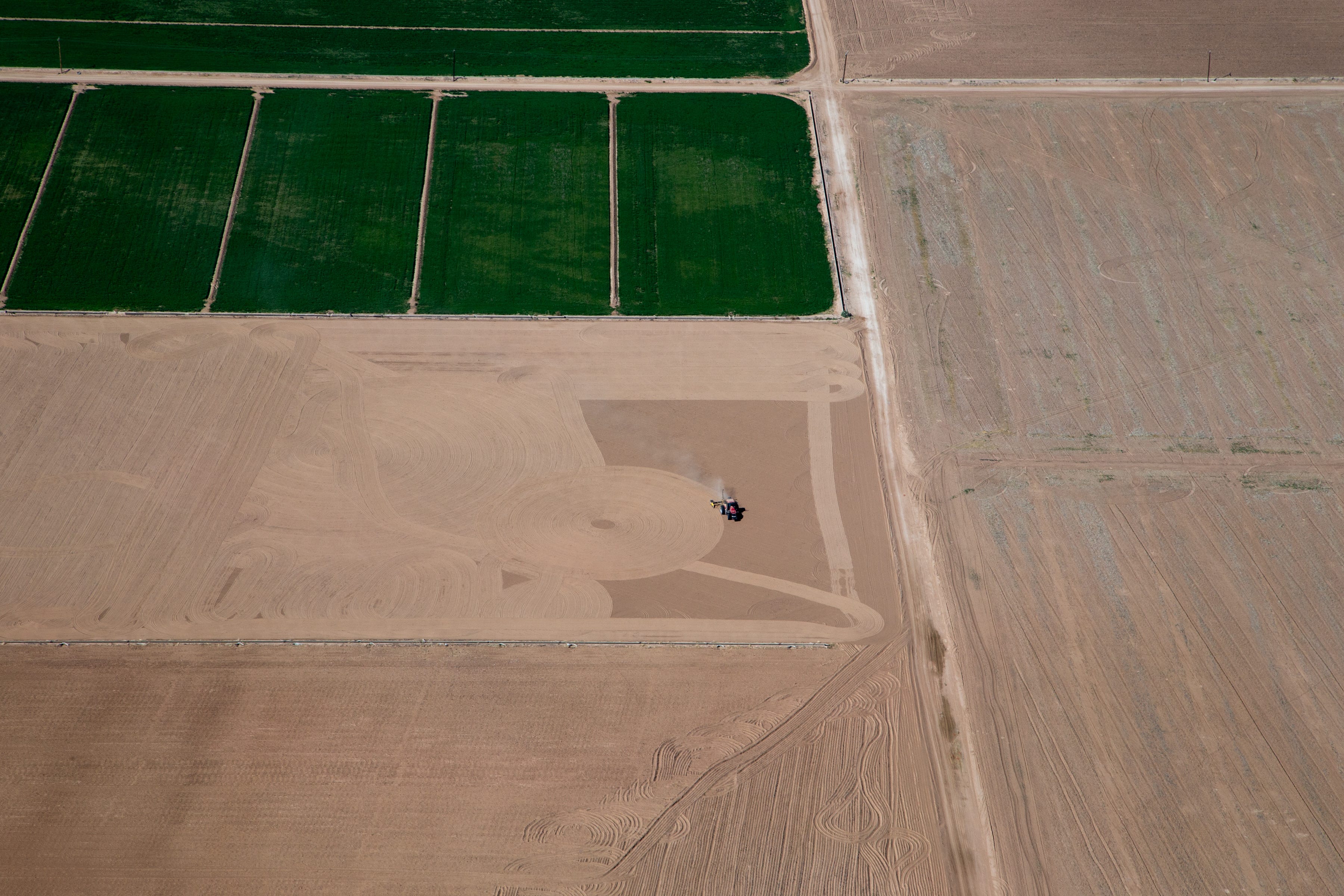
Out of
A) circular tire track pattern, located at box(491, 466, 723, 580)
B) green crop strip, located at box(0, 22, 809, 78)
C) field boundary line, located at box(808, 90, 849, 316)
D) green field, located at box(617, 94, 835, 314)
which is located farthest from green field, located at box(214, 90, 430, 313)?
field boundary line, located at box(808, 90, 849, 316)

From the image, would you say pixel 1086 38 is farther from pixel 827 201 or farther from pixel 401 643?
pixel 401 643

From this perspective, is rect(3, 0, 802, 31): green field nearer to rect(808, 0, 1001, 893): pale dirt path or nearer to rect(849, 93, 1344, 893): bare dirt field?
rect(808, 0, 1001, 893): pale dirt path

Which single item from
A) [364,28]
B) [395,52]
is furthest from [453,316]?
[364,28]

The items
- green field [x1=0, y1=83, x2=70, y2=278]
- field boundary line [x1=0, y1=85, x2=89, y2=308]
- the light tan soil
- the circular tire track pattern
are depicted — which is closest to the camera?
the light tan soil

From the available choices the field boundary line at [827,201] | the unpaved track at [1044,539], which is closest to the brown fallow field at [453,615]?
the unpaved track at [1044,539]

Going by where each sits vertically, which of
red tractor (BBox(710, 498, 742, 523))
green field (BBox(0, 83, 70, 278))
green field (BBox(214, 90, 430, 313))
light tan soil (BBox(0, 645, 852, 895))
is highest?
green field (BBox(0, 83, 70, 278))

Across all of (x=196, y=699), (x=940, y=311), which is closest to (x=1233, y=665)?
(x=940, y=311)
